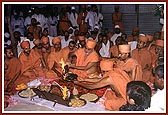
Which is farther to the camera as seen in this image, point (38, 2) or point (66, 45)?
point (66, 45)

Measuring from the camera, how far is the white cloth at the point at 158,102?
16.6 feet

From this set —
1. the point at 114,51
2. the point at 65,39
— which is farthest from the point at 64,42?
the point at 114,51

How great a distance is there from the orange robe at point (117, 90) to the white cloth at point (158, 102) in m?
0.32

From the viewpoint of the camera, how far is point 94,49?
17.3 ft

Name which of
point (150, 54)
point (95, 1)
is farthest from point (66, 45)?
point (150, 54)

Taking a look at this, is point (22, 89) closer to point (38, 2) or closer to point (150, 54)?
point (38, 2)

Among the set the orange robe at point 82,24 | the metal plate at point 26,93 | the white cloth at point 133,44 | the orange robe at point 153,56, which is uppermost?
the orange robe at point 82,24

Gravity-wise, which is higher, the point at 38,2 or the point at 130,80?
the point at 38,2

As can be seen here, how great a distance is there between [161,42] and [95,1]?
884mm

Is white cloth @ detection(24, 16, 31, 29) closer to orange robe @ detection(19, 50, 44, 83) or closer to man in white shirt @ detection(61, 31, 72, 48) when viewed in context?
orange robe @ detection(19, 50, 44, 83)

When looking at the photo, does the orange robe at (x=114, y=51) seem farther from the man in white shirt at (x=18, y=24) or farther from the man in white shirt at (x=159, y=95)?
the man in white shirt at (x=18, y=24)

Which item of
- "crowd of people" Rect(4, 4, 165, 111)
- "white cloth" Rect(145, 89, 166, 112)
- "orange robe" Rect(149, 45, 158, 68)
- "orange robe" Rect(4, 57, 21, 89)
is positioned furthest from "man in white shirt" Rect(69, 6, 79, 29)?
"white cloth" Rect(145, 89, 166, 112)

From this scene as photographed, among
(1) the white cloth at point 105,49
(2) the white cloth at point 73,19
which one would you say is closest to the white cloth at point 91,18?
(2) the white cloth at point 73,19

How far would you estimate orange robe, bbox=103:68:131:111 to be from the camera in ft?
16.8
